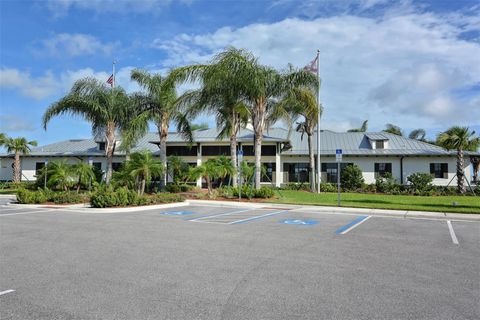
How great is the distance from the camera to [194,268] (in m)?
6.51

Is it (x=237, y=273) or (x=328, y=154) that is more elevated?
(x=328, y=154)

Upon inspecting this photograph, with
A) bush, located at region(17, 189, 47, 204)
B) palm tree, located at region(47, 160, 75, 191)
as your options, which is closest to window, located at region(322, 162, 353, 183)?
palm tree, located at region(47, 160, 75, 191)

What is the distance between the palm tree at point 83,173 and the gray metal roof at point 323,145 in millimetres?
7692

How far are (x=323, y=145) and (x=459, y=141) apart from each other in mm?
12697

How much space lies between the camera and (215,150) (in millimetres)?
36062

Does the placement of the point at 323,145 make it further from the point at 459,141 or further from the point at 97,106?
the point at 97,106

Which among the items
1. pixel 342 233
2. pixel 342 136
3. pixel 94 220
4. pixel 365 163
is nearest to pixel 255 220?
pixel 342 233

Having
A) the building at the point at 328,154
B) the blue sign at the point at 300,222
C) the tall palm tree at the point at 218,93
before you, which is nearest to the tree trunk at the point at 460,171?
the building at the point at 328,154

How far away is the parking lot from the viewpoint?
15.0ft

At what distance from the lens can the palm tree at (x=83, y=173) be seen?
24.5 metres

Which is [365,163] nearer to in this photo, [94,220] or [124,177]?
[124,177]

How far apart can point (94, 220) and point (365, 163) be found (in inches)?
1087

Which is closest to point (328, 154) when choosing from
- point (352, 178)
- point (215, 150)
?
point (352, 178)

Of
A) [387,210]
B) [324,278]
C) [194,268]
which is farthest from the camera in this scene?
[387,210]
